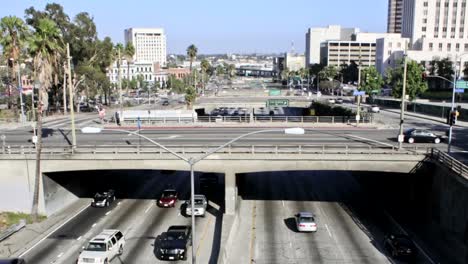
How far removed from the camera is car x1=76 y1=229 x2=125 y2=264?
27594mm

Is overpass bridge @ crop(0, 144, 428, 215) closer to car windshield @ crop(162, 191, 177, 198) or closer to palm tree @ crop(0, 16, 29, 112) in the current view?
car windshield @ crop(162, 191, 177, 198)

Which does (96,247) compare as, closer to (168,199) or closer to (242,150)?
(168,199)

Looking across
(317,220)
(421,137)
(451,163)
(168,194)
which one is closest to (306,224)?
(317,220)

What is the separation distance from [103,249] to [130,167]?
10751 millimetres

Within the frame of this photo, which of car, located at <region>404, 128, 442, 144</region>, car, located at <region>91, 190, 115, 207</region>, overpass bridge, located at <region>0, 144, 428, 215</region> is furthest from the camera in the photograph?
car, located at <region>404, 128, 442, 144</region>

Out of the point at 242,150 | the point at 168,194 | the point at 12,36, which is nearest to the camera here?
the point at 242,150

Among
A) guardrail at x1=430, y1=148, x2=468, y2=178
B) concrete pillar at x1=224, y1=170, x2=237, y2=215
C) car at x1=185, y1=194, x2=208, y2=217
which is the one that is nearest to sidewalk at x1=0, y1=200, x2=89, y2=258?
car at x1=185, y1=194, x2=208, y2=217

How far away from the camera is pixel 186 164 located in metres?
37.3

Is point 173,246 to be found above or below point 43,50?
below

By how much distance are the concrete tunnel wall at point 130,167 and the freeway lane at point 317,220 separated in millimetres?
4469

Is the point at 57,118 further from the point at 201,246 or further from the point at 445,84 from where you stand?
the point at 445,84

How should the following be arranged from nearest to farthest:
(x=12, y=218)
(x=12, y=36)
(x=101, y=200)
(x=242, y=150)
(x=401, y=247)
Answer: (x=401, y=247) < (x=242, y=150) < (x=12, y=218) < (x=101, y=200) < (x=12, y=36)

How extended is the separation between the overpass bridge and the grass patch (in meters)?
0.57

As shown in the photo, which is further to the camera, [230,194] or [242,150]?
[242,150]
